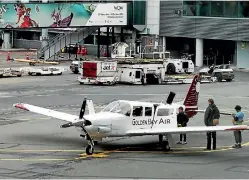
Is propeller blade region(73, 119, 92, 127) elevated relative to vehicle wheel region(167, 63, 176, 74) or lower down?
lower down

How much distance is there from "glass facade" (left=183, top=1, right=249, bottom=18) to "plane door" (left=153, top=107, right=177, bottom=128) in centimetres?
5102

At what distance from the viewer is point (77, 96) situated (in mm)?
50938

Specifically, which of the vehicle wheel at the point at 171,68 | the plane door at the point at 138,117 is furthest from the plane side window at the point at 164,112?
the vehicle wheel at the point at 171,68

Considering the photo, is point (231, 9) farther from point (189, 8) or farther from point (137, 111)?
point (137, 111)

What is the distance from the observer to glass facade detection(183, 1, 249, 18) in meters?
78.4

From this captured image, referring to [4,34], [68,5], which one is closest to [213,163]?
[68,5]

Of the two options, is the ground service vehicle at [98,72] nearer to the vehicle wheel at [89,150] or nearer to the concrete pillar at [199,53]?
the concrete pillar at [199,53]

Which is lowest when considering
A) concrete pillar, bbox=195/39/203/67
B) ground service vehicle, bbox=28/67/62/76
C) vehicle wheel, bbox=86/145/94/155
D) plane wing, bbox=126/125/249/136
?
vehicle wheel, bbox=86/145/94/155

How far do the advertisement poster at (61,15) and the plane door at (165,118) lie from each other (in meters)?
48.7

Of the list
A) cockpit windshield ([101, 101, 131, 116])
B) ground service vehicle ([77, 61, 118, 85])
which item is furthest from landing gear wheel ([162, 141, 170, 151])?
ground service vehicle ([77, 61, 118, 85])

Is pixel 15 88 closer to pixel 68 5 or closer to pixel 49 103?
pixel 49 103

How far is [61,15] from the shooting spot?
7781 centimetres

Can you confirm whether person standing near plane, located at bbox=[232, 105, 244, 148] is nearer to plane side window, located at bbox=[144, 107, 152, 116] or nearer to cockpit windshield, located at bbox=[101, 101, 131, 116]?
plane side window, located at bbox=[144, 107, 152, 116]

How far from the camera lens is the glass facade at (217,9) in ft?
257
